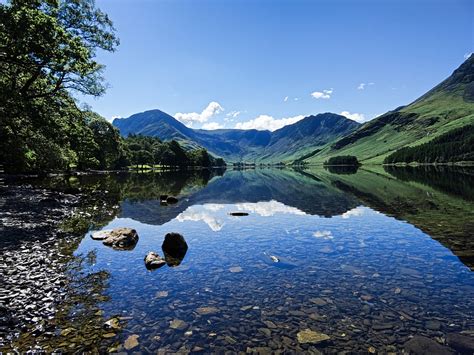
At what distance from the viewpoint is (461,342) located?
10.6 meters

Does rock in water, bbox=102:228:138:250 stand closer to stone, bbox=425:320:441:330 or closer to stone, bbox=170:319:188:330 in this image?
stone, bbox=170:319:188:330

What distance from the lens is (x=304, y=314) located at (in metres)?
12.8

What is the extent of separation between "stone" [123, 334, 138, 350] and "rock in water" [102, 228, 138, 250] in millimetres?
12751

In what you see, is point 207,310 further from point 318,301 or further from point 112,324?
point 318,301

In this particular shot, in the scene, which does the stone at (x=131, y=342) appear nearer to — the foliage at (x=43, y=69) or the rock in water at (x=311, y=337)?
the rock in water at (x=311, y=337)

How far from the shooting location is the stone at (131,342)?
1028 centimetres

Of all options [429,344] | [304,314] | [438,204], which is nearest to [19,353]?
[304,314]

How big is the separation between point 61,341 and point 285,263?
13.0 meters

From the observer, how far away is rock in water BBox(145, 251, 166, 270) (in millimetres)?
18589

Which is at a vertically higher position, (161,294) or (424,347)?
(161,294)

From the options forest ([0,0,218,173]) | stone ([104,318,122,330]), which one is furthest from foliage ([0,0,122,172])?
stone ([104,318,122,330])

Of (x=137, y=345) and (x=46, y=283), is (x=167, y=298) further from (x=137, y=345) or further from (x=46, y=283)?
(x=46, y=283)

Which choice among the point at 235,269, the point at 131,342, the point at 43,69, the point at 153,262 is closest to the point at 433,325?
the point at 235,269

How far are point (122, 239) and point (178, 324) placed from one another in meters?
13.5
